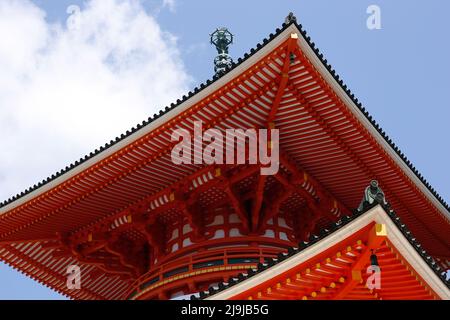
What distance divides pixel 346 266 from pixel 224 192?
6737 mm

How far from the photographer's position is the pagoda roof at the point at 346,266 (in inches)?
450

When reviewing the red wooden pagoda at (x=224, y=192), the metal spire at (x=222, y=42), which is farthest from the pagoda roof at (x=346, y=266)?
the metal spire at (x=222, y=42)

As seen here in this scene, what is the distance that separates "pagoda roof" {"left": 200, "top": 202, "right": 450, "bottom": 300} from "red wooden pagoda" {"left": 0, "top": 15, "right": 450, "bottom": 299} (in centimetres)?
113

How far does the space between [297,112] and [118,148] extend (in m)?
4.21

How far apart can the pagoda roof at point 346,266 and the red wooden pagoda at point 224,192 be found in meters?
1.13

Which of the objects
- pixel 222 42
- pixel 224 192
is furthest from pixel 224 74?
pixel 222 42

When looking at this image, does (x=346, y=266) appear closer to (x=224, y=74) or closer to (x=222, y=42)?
(x=224, y=74)

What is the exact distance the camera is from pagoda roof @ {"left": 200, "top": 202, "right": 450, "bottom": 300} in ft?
37.5

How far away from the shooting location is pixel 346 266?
12203mm

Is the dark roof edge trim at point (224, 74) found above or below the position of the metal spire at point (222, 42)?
below

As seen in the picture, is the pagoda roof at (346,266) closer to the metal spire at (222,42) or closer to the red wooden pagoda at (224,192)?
the red wooden pagoda at (224,192)

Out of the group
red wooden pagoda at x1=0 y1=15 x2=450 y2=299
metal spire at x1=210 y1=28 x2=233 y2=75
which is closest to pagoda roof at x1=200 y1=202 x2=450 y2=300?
red wooden pagoda at x1=0 y1=15 x2=450 y2=299

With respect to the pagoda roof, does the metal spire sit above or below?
above

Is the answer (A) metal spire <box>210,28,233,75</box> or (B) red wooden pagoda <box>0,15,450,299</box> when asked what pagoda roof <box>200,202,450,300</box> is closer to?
(B) red wooden pagoda <box>0,15,450,299</box>
